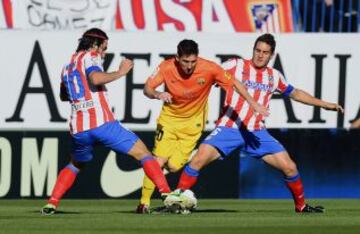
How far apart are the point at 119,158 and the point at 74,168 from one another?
12.7 feet

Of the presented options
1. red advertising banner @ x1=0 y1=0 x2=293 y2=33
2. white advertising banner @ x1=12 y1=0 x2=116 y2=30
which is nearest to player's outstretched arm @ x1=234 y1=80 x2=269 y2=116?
red advertising banner @ x1=0 y1=0 x2=293 y2=33

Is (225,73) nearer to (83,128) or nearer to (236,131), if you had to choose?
(236,131)

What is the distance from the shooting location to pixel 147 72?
17750 millimetres

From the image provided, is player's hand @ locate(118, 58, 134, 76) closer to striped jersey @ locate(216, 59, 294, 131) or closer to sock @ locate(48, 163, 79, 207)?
sock @ locate(48, 163, 79, 207)

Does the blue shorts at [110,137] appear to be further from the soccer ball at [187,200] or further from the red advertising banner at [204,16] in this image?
the red advertising banner at [204,16]

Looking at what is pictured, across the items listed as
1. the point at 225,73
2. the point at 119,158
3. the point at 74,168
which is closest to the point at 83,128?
the point at 74,168

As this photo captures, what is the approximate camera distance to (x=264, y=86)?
13852 millimetres

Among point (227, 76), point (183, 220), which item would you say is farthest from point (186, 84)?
point (183, 220)

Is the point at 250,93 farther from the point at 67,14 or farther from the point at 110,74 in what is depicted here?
the point at 67,14

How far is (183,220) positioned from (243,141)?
6.39 feet

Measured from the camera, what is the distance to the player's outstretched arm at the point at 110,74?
12320 mm

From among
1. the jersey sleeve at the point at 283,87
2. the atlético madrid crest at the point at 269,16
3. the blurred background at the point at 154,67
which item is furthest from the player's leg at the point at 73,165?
the atlético madrid crest at the point at 269,16

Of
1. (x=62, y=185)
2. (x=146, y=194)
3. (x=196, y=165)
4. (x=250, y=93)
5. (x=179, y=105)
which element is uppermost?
(x=250, y=93)

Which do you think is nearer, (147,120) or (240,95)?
(240,95)
